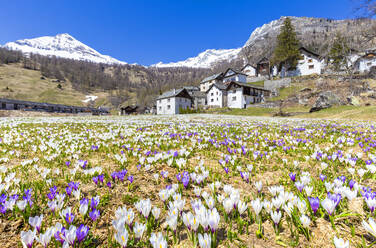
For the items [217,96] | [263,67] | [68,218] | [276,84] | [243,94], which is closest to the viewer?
[68,218]

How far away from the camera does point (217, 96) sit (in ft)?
201

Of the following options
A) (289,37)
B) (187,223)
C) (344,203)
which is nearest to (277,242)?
(187,223)

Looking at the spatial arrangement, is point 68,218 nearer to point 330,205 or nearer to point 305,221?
point 305,221

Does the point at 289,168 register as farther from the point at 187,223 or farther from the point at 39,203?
the point at 39,203

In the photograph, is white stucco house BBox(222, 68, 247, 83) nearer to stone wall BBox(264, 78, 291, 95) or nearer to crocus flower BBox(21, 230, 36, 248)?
stone wall BBox(264, 78, 291, 95)

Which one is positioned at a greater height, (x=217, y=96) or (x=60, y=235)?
(x=217, y=96)

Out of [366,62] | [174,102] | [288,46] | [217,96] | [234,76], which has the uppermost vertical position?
[288,46]

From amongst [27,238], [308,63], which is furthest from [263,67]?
[27,238]

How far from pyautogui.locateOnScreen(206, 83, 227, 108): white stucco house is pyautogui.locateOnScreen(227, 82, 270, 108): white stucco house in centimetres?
328

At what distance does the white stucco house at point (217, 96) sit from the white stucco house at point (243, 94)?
129 inches

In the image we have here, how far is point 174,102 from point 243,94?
24.5 meters

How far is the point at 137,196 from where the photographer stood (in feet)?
7.91

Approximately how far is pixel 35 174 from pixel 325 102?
3556 centimetres

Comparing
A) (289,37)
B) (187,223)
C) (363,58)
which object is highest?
(289,37)
